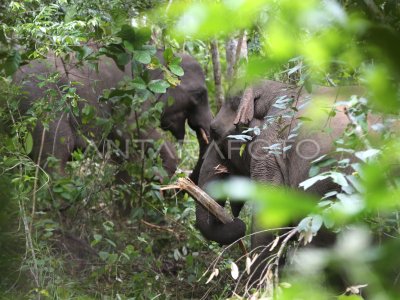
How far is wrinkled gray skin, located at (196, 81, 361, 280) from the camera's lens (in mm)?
A: 4156

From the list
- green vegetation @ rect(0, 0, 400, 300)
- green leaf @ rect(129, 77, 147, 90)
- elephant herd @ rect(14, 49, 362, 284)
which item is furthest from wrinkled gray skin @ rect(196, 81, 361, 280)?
green leaf @ rect(129, 77, 147, 90)

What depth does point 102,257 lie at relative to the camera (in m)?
5.13

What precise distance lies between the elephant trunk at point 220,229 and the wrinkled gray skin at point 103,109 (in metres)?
1.11

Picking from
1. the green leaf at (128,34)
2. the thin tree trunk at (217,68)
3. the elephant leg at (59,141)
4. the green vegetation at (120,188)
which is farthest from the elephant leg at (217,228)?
the thin tree trunk at (217,68)

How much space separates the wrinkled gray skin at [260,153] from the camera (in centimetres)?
416

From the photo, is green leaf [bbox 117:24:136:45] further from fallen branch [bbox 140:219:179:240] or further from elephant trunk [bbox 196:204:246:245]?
fallen branch [bbox 140:219:179:240]

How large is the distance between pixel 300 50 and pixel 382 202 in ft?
0.50

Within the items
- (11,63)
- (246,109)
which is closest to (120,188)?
(246,109)

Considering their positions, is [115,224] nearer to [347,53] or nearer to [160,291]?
[160,291]

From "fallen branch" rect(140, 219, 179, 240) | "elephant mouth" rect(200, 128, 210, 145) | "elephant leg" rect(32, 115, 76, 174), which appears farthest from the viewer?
"elephant mouth" rect(200, 128, 210, 145)

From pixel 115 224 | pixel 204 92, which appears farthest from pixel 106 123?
pixel 204 92

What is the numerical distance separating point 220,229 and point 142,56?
1232 mm

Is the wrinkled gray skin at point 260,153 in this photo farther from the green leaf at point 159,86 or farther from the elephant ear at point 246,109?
the green leaf at point 159,86

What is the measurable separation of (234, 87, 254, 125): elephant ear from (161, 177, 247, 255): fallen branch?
486 millimetres
